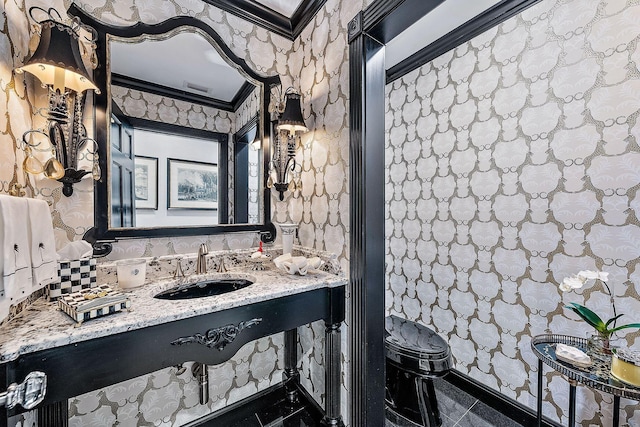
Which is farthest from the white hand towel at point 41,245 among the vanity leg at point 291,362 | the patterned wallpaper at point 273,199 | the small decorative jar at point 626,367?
the small decorative jar at point 626,367

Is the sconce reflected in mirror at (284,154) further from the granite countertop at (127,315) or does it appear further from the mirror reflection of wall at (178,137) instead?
the granite countertop at (127,315)

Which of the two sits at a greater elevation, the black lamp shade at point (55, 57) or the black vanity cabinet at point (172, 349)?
the black lamp shade at point (55, 57)

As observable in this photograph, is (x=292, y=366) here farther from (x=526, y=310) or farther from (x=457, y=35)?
(x=457, y=35)

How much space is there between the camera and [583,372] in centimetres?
102

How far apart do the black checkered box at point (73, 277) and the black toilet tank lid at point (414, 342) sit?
5.25ft

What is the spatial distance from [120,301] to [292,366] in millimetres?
1261

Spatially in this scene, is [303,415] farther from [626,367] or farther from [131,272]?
[626,367]

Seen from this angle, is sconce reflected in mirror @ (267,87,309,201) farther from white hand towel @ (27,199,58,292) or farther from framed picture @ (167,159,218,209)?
white hand towel @ (27,199,58,292)

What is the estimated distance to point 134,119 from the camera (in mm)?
1355

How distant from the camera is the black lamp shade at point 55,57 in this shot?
98cm

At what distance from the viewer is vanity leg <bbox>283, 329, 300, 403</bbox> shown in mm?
1774

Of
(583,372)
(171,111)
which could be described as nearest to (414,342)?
(583,372)

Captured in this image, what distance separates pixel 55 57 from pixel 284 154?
1.10 m

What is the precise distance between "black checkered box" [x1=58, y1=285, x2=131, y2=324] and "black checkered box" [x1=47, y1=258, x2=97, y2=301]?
6 cm
